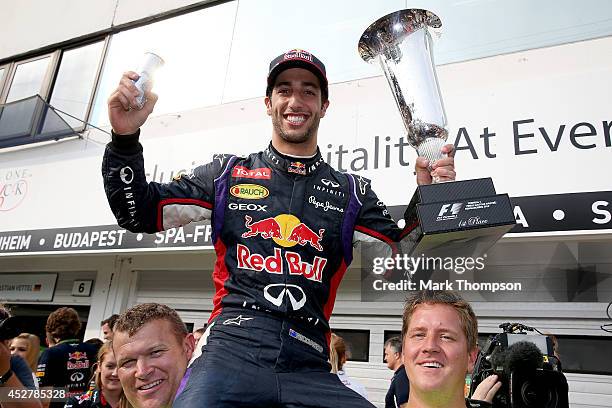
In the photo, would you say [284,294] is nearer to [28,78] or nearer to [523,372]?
[523,372]

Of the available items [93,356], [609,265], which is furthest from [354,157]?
[93,356]

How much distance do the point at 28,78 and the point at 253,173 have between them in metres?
8.12

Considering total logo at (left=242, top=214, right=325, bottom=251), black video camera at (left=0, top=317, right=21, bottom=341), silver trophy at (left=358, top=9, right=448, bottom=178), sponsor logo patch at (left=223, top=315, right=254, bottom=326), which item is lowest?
sponsor logo patch at (left=223, top=315, right=254, bottom=326)

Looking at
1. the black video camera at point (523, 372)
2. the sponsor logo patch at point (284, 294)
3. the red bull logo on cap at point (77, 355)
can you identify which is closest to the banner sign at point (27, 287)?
the red bull logo on cap at point (77, 355)

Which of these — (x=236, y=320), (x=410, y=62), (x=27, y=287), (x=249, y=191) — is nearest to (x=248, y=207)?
(x=249, y=191)

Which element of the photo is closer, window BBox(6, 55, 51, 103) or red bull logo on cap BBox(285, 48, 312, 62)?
red bull logo on cap BBox(285, 48, 312, 62)

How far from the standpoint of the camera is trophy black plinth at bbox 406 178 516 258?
1.68 metres

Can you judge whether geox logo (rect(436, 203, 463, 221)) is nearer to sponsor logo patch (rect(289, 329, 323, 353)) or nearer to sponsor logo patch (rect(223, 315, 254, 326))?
sponsor logo patch (rect(289, 329, 323, 353))

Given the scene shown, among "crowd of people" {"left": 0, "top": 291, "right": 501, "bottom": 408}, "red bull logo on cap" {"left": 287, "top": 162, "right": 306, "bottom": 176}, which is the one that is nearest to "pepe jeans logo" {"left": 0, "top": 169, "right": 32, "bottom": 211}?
"crowd of people" {"left": 0, "top": 291, "right": 501, "bottom": 408}

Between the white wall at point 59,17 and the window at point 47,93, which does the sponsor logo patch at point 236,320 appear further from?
the white wall at point 59,17

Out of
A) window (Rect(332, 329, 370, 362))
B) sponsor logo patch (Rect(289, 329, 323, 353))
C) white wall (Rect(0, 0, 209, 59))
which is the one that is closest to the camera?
sponsor logo patch (Rect(289, 329, 323, 353))

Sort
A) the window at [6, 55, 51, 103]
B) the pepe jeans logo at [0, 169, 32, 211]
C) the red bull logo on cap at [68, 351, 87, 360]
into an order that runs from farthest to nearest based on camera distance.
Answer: the window at [6, 55, 51, 103] < the pepe jeans logo at [0, 169, 32, 211] < the red bull logo on cap at [68, 351, 87, 360]

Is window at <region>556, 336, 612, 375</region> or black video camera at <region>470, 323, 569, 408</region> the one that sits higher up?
window at <region>556, 336, 612, 375</region>

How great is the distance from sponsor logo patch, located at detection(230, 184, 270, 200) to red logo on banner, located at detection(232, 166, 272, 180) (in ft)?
0.12
